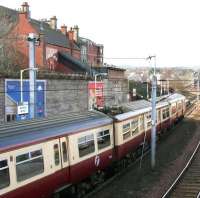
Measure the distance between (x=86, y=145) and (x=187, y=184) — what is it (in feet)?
17.8

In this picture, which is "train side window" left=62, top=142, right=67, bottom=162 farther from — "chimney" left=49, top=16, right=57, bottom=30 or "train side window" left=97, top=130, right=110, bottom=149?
"chimney" left=49, top=16, right=57, bottom=30

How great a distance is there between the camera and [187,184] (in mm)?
19344

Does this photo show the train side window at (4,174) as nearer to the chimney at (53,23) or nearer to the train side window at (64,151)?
the train side window at (64,151)

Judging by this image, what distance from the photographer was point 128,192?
17766mm

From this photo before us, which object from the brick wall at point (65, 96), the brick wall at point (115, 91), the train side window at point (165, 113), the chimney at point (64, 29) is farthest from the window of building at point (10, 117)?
the chimney at point (64, 29)

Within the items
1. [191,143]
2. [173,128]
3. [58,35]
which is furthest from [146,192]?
[58,35]

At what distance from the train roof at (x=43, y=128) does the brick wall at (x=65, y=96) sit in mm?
15161

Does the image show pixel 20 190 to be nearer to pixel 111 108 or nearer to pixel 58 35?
pixel 111 108

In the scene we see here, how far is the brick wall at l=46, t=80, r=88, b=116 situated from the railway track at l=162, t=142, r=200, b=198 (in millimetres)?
13128

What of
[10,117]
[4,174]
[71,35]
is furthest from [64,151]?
[71,35]

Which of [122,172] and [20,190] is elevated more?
[20,190]

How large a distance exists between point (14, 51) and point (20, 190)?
1258 inches

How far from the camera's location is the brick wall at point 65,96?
34938 millimetres

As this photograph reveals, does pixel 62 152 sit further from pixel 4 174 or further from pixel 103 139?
pixel 103 139
